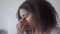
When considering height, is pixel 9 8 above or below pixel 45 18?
above

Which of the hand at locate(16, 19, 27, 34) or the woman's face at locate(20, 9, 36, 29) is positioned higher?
the woman's face at locate(20, 9, 36, 29)

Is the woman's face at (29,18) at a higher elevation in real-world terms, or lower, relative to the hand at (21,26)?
higher

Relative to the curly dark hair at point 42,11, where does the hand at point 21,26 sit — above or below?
below

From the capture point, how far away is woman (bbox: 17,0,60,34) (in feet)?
1.82

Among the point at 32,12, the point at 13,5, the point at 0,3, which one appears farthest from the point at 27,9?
the point at 0,3

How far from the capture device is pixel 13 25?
139 centimetres

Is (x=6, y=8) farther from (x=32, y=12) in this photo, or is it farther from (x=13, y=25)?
(x=32, y=12)

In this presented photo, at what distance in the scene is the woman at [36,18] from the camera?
55 cm

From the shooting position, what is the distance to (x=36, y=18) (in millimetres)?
562

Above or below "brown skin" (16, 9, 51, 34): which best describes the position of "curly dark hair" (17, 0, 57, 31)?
above

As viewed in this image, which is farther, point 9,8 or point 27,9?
point 9,8

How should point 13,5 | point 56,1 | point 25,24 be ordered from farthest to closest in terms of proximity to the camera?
point 13,5 < point 56,1 < point 25,24

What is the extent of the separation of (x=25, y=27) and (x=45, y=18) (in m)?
0.11

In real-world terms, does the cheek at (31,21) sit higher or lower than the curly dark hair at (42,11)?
lower
